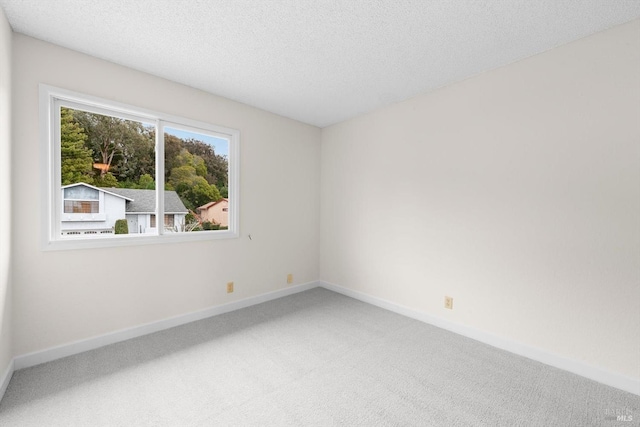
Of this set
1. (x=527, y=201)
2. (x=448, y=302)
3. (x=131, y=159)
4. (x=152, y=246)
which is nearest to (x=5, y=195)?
(x=131, y=159)

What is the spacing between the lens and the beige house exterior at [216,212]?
10.1 ft

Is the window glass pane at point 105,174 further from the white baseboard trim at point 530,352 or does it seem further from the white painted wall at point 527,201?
the white baseboard trim at point 530,352

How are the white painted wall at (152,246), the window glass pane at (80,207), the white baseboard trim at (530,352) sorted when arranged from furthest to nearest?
the window glass pane at (80,207) < the white painted wall at (152,246) < the white baseboard trim at (530,352)

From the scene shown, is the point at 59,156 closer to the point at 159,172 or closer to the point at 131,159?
the point at 131,159

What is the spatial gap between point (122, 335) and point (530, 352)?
3517 mm

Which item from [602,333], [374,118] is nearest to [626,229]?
[602,333]

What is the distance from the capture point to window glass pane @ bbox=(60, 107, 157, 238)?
225 centimetres

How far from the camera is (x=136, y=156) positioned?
2578 mm

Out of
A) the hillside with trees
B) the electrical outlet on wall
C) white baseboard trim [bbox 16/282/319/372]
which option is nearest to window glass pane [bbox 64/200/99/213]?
the hillside with trees

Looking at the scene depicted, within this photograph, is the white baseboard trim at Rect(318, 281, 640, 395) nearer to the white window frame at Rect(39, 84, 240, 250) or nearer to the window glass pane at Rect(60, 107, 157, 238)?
the white window frame at Rect(39, 84, 240, 250)

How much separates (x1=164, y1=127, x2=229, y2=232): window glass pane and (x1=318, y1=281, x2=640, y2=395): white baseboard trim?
230cm

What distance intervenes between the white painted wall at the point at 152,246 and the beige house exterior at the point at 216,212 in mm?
210

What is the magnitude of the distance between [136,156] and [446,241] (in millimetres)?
3156

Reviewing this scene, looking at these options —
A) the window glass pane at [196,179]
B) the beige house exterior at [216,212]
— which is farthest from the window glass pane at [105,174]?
the beige house exterior at [216,212]
